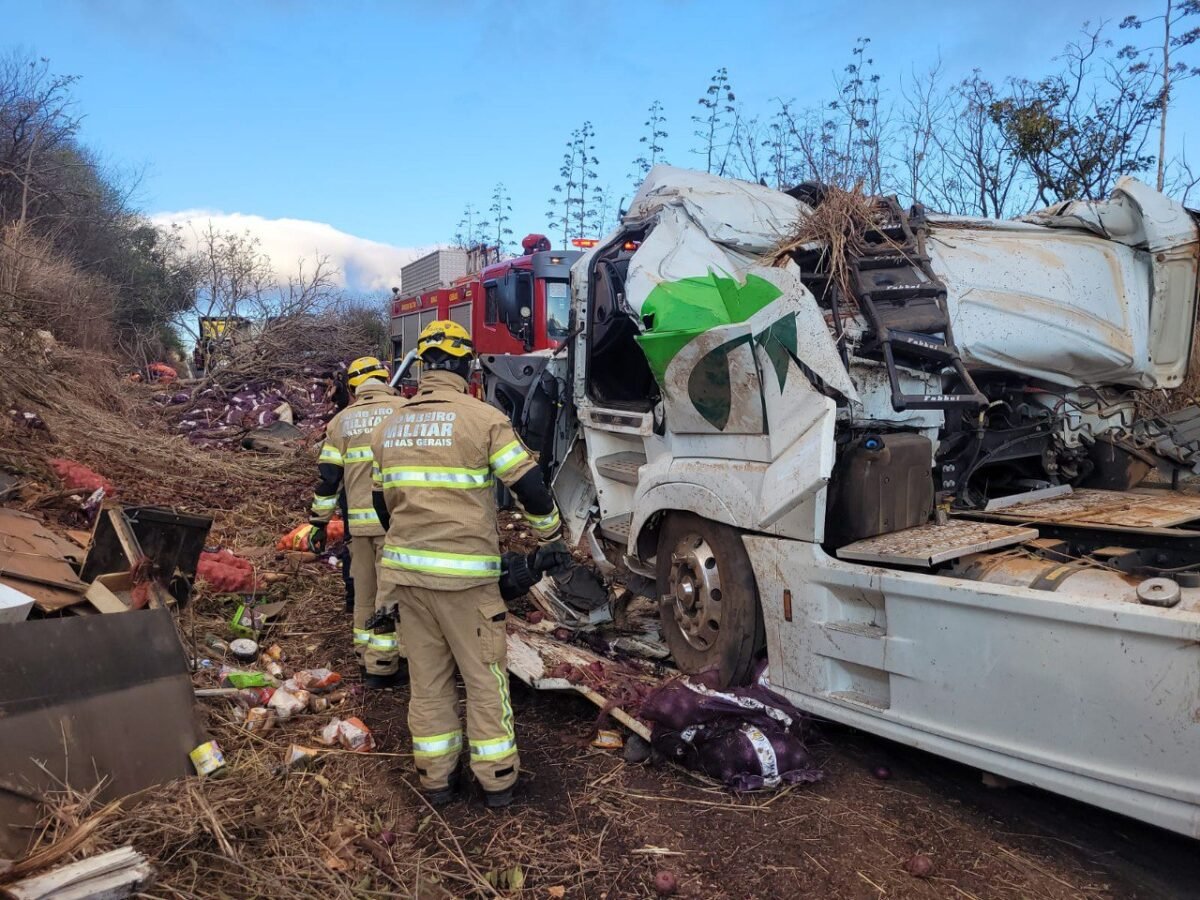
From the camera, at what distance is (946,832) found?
2.98 metres

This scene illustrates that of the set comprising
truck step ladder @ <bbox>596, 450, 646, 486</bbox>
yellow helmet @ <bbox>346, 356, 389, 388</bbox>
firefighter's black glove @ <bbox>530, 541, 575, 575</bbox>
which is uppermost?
yellow helmet @ <bbox>346, 356, 389, 388</bbox>

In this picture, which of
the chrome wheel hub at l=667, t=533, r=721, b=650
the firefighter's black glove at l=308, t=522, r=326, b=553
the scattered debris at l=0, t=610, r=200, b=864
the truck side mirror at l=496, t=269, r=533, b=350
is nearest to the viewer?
the scattered debris at l=0, t=610, r=200, b=864

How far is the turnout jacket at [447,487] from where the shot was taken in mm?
3240

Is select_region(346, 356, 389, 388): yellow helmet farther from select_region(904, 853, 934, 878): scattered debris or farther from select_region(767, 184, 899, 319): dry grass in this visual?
select_region(904, 853, 934, 878): scattered debris

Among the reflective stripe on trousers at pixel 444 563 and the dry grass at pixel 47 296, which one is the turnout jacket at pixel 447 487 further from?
the dry grass at pixel 47 296

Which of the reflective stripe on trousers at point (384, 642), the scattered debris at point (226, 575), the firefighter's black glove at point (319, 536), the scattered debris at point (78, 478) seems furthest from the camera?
the scattered debris at point (78, 478)

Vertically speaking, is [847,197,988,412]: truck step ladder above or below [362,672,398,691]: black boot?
above

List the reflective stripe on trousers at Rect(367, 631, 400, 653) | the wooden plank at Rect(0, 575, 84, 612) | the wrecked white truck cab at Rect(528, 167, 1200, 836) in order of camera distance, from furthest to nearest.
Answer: the reflective stripe on trousers at Rect(367, 631, 400, 653)
the wooden plank at Rect(0, 575, 84, 612)
the wrecked white truck cab at Rect(528, 167, 1200, 836)

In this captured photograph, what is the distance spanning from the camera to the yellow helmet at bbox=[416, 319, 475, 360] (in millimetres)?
3508

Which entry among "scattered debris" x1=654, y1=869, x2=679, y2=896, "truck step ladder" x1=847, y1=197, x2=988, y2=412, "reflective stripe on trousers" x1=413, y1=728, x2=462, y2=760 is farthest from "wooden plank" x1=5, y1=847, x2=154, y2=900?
"truck step ladder" x1=847, y1=197, x2=988, y2=412

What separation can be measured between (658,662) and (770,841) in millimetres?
1470

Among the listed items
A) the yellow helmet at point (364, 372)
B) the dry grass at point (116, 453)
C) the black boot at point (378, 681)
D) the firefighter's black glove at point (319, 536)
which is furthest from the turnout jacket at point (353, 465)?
the dry grass at point (116, 453)

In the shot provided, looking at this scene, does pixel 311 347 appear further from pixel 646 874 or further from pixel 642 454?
pixel 646 874

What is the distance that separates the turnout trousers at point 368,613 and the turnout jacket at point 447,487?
1.12 m
